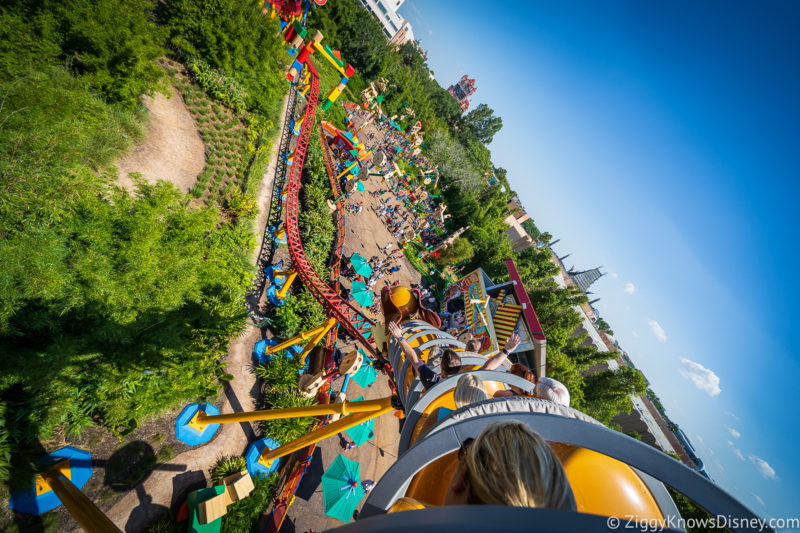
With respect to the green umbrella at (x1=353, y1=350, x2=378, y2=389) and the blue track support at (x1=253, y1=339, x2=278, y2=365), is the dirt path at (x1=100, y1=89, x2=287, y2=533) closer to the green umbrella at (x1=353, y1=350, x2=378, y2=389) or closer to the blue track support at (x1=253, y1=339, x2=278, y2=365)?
the blue track support at (x1=253, y1=339, x2=278, y2=365)

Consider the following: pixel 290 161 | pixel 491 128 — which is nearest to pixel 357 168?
pixel 290 161

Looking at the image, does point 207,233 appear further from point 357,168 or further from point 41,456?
point 357,168

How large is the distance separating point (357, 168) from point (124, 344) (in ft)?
65.0

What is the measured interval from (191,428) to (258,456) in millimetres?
1976

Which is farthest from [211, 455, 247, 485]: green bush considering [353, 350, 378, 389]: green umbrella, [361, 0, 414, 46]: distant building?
[361, 0, 414, 46]: distant building

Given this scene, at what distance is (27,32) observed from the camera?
23.5 feet

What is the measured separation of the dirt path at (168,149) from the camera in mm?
9703

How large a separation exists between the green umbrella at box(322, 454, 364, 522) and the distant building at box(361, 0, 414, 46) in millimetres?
77689

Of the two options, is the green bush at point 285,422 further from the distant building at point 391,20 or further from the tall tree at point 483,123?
the distant building at point 391,20

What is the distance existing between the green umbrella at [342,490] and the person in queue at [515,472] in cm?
853

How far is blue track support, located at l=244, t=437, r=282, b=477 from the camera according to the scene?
300 inches

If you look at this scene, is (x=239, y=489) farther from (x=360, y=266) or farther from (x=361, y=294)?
(x=360, y=266)

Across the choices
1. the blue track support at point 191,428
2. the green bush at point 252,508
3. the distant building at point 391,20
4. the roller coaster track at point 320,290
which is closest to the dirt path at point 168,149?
the roller coaster track at point 320,290

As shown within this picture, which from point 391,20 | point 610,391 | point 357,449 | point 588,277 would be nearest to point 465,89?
point 391,20
